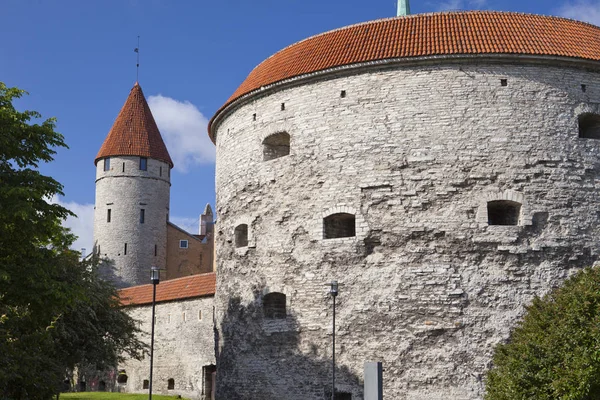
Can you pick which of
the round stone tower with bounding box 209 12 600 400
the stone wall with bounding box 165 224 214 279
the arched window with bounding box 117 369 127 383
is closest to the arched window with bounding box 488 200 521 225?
the round stone tower with bounding box 209 12 600 400

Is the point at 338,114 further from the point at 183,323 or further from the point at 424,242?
the point at 183,323

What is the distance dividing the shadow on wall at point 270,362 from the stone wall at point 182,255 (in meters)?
18.8

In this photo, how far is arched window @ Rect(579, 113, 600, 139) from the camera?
15030mm

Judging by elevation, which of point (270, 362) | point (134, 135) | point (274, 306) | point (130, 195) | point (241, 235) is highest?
point (134, 135)

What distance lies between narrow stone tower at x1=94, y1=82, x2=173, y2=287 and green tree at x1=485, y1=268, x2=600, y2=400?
77.0 feet

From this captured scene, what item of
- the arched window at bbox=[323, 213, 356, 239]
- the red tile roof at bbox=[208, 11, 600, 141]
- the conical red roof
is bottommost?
the arched window at bbox=[323, 213, 356, 239]

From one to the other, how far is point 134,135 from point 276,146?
18.6 meters

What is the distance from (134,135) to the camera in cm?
3384

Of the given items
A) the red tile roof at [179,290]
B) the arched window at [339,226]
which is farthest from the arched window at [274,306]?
the red tile roof at [179,290]

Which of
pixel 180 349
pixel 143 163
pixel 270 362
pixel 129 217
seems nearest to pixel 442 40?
pixel 270 362

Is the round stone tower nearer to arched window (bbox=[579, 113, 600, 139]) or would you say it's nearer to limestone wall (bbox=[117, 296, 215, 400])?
arched window (bbox=[579, 113, 600, 139])

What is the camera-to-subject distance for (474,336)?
13.7 m

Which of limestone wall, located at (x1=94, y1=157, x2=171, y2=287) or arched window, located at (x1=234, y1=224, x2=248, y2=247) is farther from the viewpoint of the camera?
limestone wall, located at (x1=94, y1=157, x2=171, y2=287)

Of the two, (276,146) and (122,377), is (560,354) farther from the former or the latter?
(122,377)
